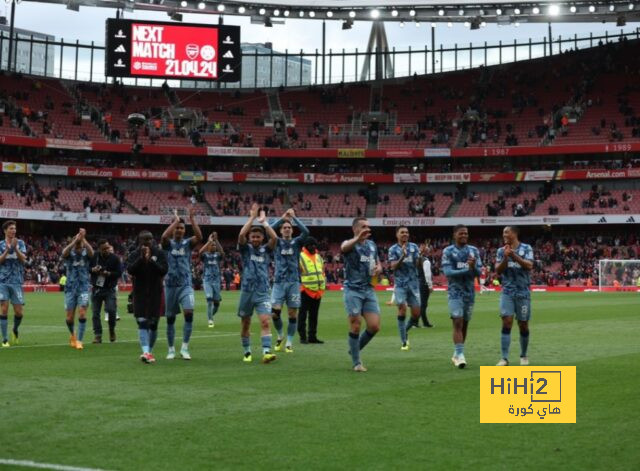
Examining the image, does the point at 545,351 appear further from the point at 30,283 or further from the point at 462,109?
the point at 462,109

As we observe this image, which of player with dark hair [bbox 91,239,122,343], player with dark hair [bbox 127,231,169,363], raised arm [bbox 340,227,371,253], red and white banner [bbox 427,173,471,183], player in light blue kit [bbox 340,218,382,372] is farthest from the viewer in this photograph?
red and white banner [bbox 427,173,471,183]

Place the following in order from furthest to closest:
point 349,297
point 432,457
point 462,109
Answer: point 462,109
point 349,297
point 432,457

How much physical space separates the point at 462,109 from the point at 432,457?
249 feet

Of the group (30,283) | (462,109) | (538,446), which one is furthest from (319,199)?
(538,446)

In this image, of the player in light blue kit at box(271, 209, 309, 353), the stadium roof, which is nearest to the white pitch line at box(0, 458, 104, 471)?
the player in light blue kit at box(271, 209, 309, 353)

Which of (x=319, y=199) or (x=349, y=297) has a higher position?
(x=319, y=199)

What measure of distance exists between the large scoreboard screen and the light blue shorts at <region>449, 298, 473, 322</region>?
46689 mm

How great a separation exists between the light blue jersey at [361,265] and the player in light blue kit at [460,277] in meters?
1.38

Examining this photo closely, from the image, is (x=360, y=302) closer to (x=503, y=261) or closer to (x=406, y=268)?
(x=503, y=261)

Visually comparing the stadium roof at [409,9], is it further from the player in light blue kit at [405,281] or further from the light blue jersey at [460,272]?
the light blue jersey at [460,272]

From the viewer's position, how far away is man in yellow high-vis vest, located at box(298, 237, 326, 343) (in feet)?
64.4

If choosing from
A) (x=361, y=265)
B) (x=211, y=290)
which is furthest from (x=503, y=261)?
(x=211, y=290)

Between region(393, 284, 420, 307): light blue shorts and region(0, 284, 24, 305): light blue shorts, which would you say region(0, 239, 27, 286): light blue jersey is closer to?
region(0, 284, 24, 305): light blue shorts

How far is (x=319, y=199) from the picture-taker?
257ft
